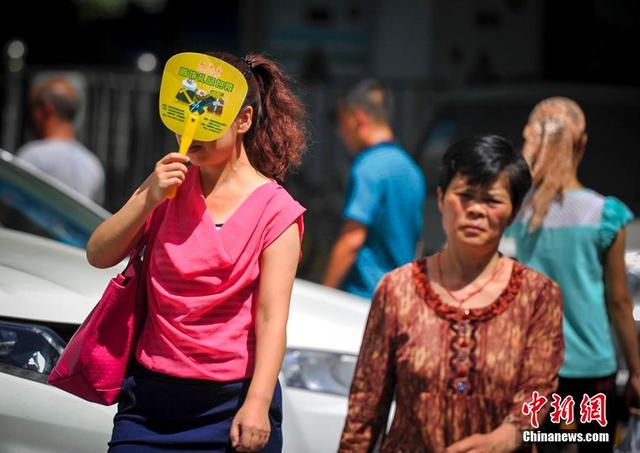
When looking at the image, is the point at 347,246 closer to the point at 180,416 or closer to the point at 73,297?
the point at 73,297

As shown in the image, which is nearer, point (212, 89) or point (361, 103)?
point (212, 89)

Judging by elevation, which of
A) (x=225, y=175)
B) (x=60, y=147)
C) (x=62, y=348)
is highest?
(x=60, y=147)

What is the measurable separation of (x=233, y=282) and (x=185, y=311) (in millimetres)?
147

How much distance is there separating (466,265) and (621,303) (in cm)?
129

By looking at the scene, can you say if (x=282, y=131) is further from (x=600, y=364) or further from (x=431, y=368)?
(x=600, y=364)

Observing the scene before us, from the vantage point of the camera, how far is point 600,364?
4.96m

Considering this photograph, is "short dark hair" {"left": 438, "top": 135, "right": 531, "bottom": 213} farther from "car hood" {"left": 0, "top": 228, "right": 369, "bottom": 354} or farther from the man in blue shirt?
the man in blue shirt

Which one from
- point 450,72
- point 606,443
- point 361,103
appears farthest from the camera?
point 450,72

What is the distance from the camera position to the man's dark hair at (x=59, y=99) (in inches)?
331

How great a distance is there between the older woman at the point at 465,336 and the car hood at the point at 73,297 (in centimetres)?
102

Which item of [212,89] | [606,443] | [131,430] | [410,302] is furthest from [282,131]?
[606,443]

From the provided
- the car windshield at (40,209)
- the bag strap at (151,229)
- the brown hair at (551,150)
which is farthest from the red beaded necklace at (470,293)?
the car windshield at (40,209)

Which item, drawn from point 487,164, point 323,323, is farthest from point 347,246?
point 487,164

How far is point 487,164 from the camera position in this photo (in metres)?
3.88
